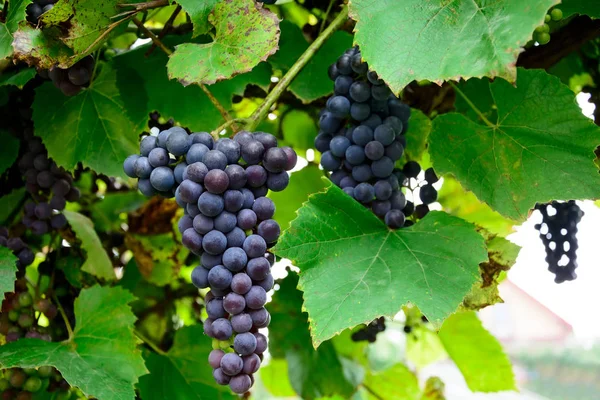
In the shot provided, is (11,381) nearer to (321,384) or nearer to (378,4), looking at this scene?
(321,384)

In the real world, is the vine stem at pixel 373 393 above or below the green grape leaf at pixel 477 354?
below

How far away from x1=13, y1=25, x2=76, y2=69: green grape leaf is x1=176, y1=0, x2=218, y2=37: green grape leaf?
5.7 inches

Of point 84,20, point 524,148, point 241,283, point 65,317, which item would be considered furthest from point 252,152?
point 65,317

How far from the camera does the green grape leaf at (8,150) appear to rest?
0.98 m

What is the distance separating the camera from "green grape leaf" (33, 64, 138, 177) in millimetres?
919

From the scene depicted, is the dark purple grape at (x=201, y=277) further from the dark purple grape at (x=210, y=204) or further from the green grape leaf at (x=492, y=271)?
the green grape leaf at (x=492, y=271)

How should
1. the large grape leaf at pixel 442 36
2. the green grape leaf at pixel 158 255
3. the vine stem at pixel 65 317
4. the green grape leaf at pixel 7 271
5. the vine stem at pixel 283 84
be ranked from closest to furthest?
the large grape leaf at pixel 442 36 → the vine stem at pixel 283 84 → the green grape leaf at pixel 7 271 → the vine stem at pixel 65 317 → the green grape leaf at pixel 158 255

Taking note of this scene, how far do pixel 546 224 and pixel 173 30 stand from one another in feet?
2.22

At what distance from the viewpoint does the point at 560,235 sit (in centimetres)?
101

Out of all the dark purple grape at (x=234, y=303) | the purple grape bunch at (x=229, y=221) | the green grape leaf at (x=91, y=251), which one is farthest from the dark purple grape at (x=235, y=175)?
the green grape leaf at (x=91, y=251)

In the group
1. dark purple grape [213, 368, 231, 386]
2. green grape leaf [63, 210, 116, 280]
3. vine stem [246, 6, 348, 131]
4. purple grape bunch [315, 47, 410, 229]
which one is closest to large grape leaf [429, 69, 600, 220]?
purple grape bunch [315, 47, 410, 229]

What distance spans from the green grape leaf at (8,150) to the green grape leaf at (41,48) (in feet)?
1.07

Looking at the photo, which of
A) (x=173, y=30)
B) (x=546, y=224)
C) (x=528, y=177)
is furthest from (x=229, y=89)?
(x=546, y=224)

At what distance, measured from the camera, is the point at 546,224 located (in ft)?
3.35
